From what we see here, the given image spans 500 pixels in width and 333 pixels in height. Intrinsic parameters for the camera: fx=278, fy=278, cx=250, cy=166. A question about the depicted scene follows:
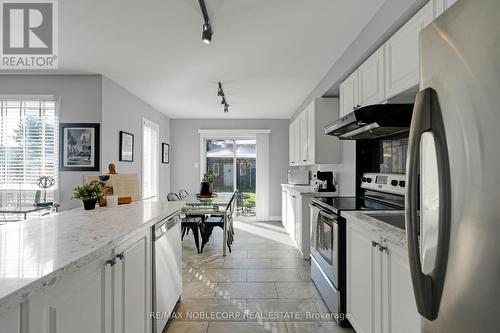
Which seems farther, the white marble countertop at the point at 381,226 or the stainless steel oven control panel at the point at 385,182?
the stainless steel oven control panel at the point at 385,182

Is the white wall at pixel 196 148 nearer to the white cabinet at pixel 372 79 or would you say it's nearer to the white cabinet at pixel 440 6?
the white cabinet at pixel 372 79

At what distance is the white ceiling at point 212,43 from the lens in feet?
7.03

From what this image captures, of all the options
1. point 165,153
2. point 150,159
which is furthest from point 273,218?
point 150,159

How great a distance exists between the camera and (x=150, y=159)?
5.60m

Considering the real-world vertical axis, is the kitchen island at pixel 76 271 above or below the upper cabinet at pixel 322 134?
below

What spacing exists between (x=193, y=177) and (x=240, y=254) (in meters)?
3.13

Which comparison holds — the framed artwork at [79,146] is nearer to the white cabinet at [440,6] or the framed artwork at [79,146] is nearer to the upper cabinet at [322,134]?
the upper cabinet at [322,134]

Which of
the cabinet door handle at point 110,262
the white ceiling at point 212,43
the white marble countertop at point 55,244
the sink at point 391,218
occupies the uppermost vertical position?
the white ceiling at point 212,43

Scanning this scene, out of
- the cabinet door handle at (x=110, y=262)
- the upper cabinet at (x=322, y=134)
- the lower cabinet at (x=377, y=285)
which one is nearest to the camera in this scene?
the cabinet door handle at (x=110, y=262)

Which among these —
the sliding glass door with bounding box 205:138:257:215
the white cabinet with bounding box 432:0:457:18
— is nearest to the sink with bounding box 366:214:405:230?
the white cabinet with bounding box 432:0:457:18

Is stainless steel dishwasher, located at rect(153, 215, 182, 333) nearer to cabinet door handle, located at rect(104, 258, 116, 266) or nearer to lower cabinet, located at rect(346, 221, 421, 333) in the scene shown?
cabinet door handle, located at rect(104, 258, 116, 266)

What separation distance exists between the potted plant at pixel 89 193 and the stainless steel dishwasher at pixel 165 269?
0.50 m

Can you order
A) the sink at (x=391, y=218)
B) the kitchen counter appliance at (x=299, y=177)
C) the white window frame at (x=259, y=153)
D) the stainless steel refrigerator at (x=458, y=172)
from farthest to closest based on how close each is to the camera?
the white window frame at (x=259, y=153) → the kitchen counter appliance at (x=299, y=177) → the sink at (x=391, y=218) → the stainless steel refrigerator at (x=458, y=172)

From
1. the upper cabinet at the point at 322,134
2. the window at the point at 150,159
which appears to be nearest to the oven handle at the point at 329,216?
the upper cabinet at the point at 322,134
